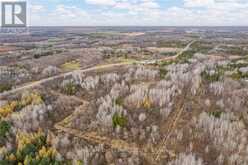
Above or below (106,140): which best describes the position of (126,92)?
above

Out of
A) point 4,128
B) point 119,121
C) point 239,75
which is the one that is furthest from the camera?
point 239,75

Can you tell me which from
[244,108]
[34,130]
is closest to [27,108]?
[34,130]

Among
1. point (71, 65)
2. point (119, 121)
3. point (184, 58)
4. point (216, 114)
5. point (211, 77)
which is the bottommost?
point (119, 121)

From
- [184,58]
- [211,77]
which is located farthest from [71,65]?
[211,77]

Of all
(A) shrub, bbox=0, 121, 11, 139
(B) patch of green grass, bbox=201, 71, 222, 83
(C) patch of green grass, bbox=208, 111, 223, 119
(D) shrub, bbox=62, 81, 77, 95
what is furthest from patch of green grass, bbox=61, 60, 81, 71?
(C) patch of green grass, bbox=208, 111, 223, 119

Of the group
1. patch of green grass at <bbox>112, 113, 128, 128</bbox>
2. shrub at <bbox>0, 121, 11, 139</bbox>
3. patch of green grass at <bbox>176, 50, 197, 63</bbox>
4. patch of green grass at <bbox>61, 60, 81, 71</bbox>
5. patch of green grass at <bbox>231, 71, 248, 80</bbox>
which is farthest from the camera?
patch of green grass at <bbox>61, 60, 81, 71</bbox>

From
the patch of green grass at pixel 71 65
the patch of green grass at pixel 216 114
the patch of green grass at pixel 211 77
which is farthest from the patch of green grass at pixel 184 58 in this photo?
the patch of green grass at pixel 216 114

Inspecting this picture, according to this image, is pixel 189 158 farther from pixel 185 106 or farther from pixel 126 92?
pixel 126 92

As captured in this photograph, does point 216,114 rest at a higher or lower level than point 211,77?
lower

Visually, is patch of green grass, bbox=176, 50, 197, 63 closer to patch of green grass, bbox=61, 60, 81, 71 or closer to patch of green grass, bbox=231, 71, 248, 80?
patch of green grass, bbox=231, 71, 248, 80

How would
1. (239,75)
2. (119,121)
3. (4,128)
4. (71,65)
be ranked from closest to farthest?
(119,121)
(4,128)
(239,75)
(71,65)

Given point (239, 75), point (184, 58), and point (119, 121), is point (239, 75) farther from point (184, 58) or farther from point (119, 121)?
point (184, 58)
